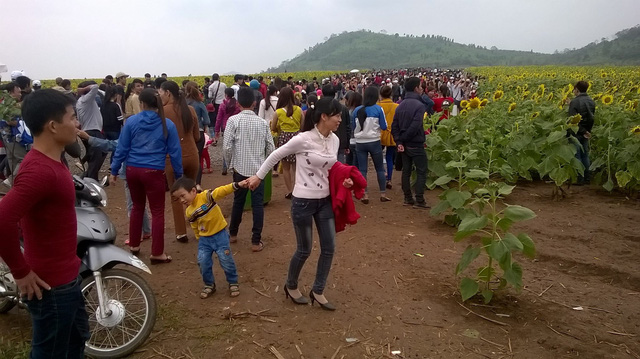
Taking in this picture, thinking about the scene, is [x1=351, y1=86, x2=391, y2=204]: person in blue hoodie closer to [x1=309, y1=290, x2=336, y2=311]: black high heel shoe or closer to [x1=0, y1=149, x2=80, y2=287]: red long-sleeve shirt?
[x1=309, y1=290, x2=336, y2=311]: black high heel shoe

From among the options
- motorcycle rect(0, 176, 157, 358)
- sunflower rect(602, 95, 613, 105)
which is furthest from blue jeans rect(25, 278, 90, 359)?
sunflower rect(602, 95, 613, 105)

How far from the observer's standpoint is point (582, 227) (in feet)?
21.4

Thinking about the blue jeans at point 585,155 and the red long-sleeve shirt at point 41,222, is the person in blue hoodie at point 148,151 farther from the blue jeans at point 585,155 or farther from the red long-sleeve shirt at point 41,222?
the blue jeans at point 585,155

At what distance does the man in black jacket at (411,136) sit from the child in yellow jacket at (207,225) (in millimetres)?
3776

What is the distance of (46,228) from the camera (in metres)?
2.31

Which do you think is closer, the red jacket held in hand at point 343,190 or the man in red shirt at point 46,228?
the man in red shirt at point 46,228

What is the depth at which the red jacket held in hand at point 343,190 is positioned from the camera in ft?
12.2

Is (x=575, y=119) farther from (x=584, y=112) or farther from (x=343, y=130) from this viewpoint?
(x=343, y=130)

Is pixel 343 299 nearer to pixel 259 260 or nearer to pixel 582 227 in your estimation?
pixel 259 260

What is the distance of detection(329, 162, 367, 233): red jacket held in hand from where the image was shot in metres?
3.71

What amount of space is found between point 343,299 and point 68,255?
8.45 feet

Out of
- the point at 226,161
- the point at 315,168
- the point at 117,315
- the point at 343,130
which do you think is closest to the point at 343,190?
the point at 315,168

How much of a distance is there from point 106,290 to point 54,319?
1.06 metres

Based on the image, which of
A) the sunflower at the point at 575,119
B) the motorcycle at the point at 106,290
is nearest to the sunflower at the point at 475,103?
the sunflower at the point at 575,119
